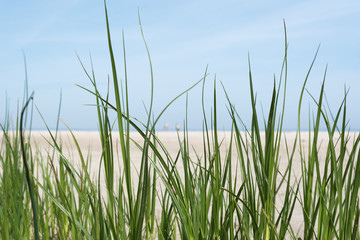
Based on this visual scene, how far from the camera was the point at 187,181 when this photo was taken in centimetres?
68

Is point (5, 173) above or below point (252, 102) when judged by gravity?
below

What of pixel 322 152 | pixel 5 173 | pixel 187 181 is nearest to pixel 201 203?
pixel 187 181

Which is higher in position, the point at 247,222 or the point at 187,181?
the point at 187,181

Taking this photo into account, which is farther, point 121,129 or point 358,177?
point 358,177

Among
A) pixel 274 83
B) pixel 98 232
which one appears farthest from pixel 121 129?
pixel 274 83

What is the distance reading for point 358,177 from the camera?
0.70 meters

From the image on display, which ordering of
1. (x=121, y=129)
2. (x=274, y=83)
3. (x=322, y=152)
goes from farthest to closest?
(x=322, y=152)
(x=274, y=83)
(x=121, y=129)

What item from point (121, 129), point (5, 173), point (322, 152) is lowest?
point (322, 152)

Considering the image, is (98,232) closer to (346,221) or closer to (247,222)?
(247,222)

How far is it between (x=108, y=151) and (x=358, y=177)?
1.50ft

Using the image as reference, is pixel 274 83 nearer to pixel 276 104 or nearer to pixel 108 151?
pixel 276 104

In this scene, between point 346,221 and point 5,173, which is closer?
point 346,221

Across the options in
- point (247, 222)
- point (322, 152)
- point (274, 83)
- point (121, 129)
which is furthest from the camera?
point (322, 152)

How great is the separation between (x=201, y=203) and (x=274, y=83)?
0.83 feet
